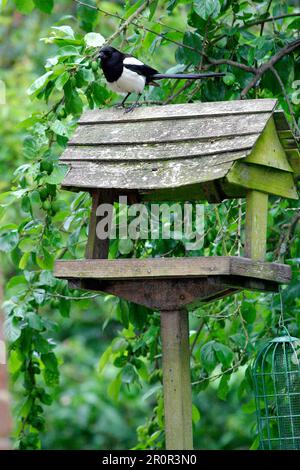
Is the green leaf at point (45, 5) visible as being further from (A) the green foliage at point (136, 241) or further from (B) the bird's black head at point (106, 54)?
(B) the bird's black head at point (106, 54)

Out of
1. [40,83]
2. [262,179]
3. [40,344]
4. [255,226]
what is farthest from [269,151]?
[40,344]

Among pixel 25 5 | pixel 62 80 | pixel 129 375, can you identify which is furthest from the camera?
pixel 129 375

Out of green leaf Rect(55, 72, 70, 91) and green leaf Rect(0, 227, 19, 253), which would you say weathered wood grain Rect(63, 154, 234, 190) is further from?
green leaf Rect(0, 227, 19, 253)

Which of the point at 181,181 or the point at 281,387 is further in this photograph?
the point at 281,387

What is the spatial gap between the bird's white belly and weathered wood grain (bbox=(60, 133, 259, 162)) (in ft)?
1.91

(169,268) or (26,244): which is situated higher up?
(26,244)

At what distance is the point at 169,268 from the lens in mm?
2693

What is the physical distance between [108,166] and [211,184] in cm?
36

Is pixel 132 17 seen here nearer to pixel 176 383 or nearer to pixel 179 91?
pixel 179 91

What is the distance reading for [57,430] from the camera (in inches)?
291

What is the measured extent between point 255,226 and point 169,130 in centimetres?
43

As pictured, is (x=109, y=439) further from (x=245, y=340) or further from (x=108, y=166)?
(x=108, y=166)

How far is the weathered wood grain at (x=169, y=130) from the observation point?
2.83 metres
